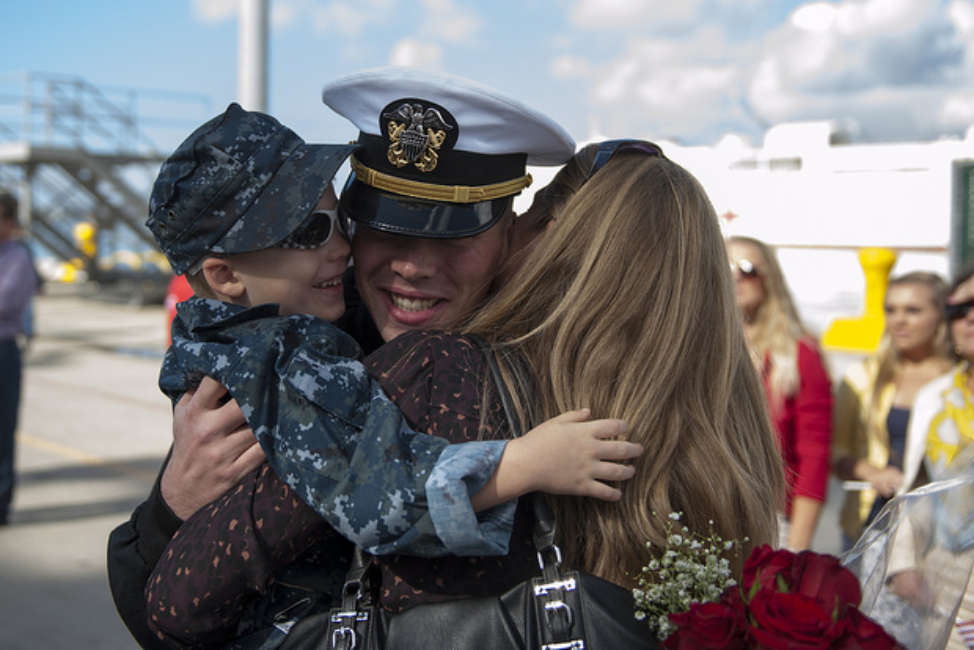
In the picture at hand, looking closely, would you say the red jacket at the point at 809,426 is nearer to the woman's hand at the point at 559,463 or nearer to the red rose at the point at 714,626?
the woman's hand at the point at 559,463

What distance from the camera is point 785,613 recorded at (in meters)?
1.13

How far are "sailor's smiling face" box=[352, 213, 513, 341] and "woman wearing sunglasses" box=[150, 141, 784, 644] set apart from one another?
1.26 feet

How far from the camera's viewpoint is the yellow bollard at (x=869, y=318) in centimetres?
805

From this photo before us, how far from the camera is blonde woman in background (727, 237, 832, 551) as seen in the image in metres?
4.00

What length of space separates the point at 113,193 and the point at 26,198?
193cm

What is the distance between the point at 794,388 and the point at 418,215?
2593 mm

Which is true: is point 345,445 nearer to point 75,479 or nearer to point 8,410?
point 8,410

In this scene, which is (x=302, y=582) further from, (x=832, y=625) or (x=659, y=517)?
(x=832, y=625)

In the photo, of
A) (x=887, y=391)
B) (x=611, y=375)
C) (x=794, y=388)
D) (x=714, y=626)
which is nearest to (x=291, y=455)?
(x=611, y=375)

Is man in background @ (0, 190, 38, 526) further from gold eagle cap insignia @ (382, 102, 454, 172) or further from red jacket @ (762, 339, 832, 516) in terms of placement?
gold eagle cap insignia @ (382, 102, 454, 172)

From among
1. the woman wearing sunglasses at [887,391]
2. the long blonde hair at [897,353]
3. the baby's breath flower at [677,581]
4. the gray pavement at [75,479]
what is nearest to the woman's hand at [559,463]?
the baby's breath flower at [677,581]

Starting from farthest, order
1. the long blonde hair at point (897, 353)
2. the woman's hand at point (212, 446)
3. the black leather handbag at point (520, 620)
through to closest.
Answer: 1. the long blonde hair at point (897, 353)
2. the woman's hand at point (212, 446)
3. the black leather handbag at point (520, 620)

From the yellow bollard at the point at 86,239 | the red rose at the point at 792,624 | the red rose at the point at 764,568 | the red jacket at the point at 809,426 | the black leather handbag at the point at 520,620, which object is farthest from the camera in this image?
the yellow bollard at the point at 86,239

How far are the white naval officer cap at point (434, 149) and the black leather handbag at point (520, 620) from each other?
804mm
